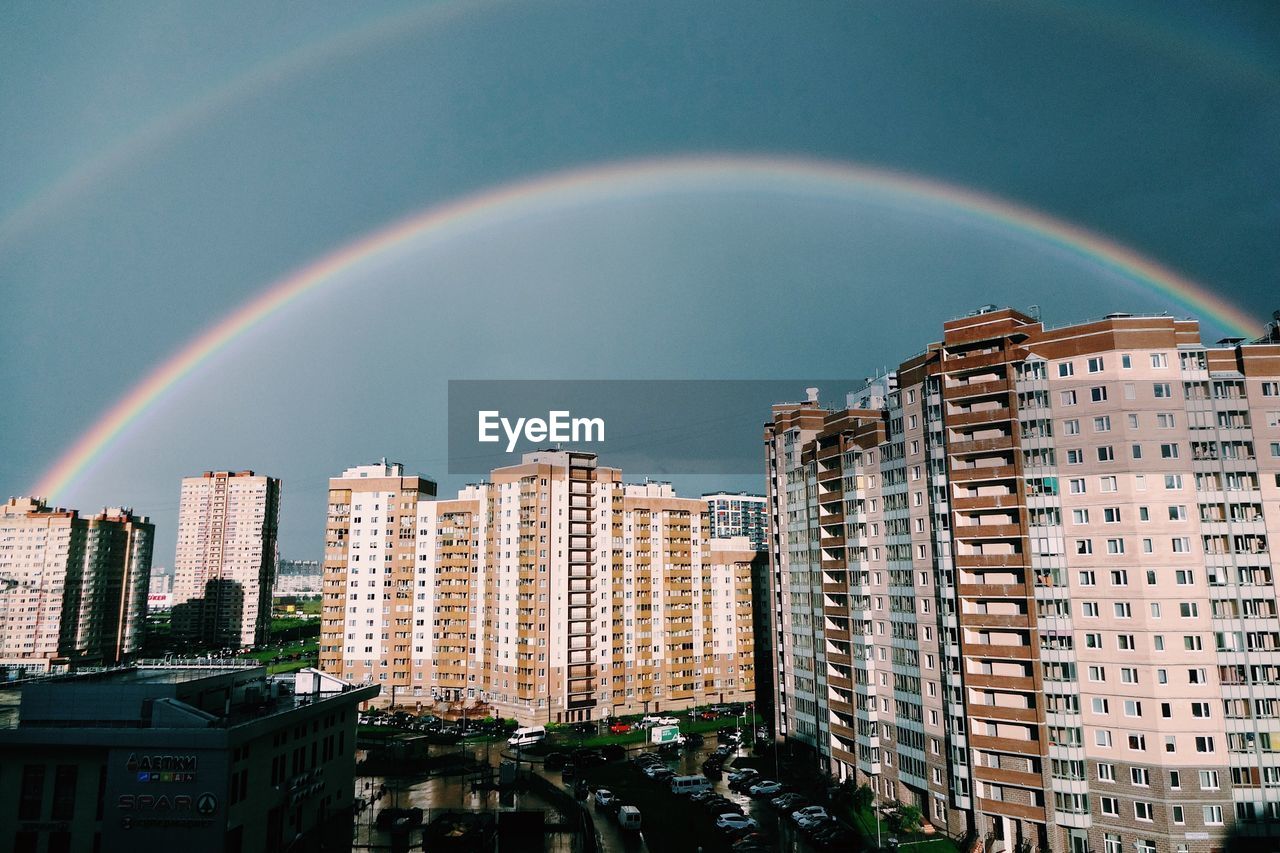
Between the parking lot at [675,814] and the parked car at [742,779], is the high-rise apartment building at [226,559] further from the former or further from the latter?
the parked car at [742,779]

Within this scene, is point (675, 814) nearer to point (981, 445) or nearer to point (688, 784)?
point (688, 784)

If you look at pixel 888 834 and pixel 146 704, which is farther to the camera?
pixel 888 834

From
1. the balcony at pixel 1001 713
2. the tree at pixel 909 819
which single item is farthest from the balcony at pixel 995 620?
the tree at pixel 909 819

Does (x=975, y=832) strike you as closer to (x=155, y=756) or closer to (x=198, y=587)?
(x=155, y=756)

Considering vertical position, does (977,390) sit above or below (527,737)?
above

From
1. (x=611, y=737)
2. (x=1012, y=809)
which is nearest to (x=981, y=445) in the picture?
(x=1012, y=809)

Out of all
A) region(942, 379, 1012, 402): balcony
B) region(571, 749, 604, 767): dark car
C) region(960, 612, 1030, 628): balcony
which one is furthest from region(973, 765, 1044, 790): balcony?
region(571, 749, 604, 767): dark car
